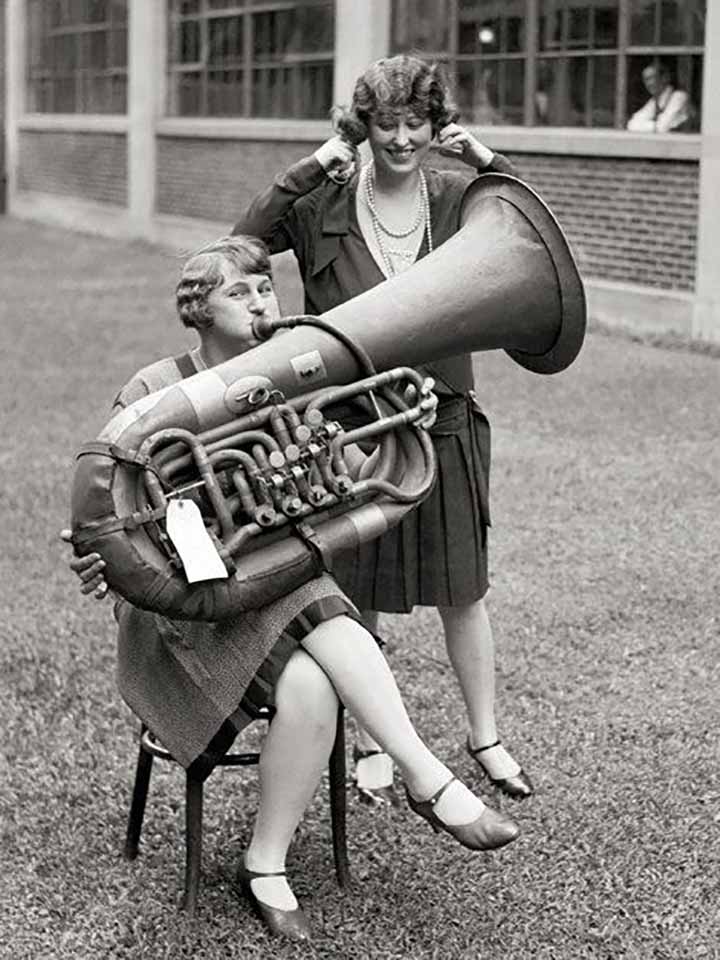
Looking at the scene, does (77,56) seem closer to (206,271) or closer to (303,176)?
(303,176)

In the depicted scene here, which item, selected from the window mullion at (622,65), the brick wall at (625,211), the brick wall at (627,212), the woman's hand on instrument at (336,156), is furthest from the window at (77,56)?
the woman's hand on instrument at (336,156)

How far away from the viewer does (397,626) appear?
20.1ft

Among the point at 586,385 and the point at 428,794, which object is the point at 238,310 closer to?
the point at 428,794

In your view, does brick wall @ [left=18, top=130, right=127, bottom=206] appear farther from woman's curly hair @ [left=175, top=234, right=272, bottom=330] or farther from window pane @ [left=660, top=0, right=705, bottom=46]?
woman's curly hair @ [left=175, top=234, right=272, bottom=330]

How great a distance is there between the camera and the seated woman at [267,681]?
371 cm

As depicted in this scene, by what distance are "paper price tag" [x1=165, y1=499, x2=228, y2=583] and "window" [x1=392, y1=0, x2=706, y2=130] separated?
10241 millimetres

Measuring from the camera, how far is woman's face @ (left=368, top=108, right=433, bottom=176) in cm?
428

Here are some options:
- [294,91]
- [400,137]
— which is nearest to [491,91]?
[294,91]

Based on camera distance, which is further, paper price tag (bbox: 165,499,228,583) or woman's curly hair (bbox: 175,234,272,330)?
woman's curly hair (bbox: 175,234,272,330)

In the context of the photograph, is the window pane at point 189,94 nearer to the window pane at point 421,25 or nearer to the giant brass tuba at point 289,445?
the window pane at point 421,25

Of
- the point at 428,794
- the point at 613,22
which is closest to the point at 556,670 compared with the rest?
the point at 428,794

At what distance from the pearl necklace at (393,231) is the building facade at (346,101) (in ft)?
28.1

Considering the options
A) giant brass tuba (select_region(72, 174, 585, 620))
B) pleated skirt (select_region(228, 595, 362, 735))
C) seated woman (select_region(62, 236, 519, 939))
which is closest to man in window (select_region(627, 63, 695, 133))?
giant brass tuba (select_region(72, 174, 585, 620))

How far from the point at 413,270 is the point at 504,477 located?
15.3 feet
